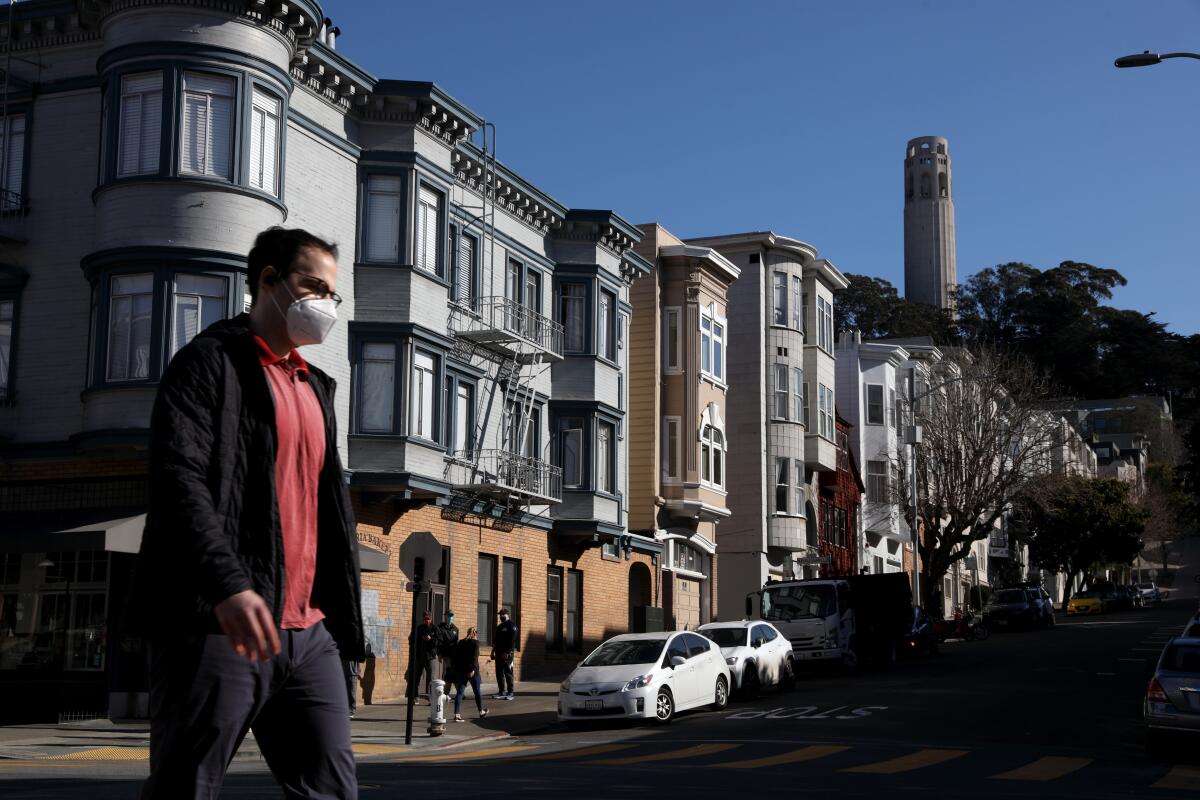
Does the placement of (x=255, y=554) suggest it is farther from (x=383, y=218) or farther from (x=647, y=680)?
(x=383, y=218)

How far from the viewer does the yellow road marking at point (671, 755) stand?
52.7 feet

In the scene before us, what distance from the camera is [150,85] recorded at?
78.5ft

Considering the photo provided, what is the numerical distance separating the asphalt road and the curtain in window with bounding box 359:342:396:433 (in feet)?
23.8

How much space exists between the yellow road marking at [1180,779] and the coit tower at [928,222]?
4988 inches

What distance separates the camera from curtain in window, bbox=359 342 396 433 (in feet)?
90.0

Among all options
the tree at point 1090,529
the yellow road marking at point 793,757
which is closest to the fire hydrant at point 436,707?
the yellow road marking at point 793,757

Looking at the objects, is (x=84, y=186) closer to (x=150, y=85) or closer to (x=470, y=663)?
(x=150, y=85)

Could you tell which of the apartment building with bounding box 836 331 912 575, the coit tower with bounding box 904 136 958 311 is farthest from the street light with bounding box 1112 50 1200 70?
the coit tower with bounding box 904 136 958 311

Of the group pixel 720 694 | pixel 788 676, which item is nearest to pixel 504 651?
pixel 720 694

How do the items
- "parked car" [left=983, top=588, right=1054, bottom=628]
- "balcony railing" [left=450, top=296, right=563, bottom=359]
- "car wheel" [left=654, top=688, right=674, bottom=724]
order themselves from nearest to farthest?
1. "car wheel" [left=654, top=688, right=674, bottom=724]
2. "balcony railing" [left=450, top=296, right=563, bottom=359]
3. "parked car" [left=983, top=588, right=1054, bottom=628]

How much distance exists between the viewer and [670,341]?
42.7 meters

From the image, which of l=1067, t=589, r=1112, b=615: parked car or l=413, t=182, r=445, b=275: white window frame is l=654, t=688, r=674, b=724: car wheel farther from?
l=1067, t=589, r=1112, b=615: parked car

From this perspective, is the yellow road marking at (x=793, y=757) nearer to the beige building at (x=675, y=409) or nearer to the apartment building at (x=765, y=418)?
the beige building at (x=675, y=409)

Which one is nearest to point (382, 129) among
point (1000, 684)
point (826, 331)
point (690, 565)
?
point (1000, 684)
